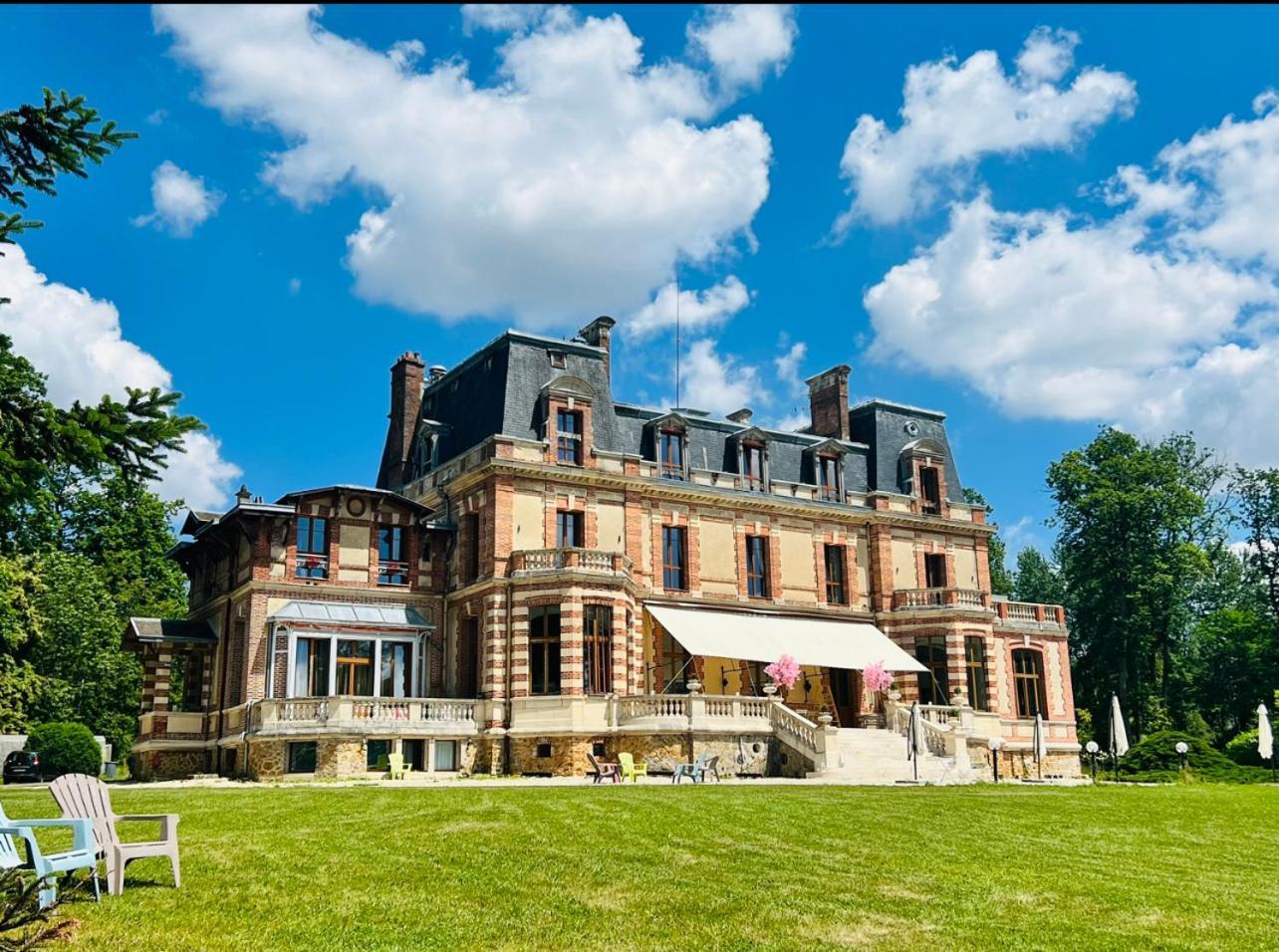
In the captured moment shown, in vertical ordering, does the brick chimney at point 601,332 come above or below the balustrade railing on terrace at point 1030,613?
above

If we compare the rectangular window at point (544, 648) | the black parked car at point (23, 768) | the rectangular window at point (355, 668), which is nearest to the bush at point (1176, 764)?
the rectangular window at point (544, 648)

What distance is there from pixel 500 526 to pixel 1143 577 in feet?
92.0

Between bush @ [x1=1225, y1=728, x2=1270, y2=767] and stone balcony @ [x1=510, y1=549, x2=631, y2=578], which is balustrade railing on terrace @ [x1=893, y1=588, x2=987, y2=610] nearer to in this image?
stone balcony @ [x1=510, y1=549, x2=631, y2=578]

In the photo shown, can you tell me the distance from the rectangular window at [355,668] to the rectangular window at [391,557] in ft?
6.24

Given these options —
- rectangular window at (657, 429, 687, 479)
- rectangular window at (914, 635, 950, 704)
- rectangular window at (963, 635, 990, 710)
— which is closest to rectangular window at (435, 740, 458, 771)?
rectangular window at (657, 429, 687, 479)

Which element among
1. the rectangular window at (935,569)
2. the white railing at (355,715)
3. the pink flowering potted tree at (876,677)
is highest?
the rectangular window at (935,569)

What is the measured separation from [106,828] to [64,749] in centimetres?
2326

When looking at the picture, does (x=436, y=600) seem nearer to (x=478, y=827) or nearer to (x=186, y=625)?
(x=186, y=625)

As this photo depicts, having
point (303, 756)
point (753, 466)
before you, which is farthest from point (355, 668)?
point (753, 466)

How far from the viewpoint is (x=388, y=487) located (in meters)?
37.5

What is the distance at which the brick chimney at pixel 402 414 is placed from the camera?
3672 centimetres

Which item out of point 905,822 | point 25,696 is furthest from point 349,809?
point 25,696

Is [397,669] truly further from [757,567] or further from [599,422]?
[757,567]

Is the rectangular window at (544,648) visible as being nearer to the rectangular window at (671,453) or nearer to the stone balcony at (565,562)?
the stone balcony at (565,562)
